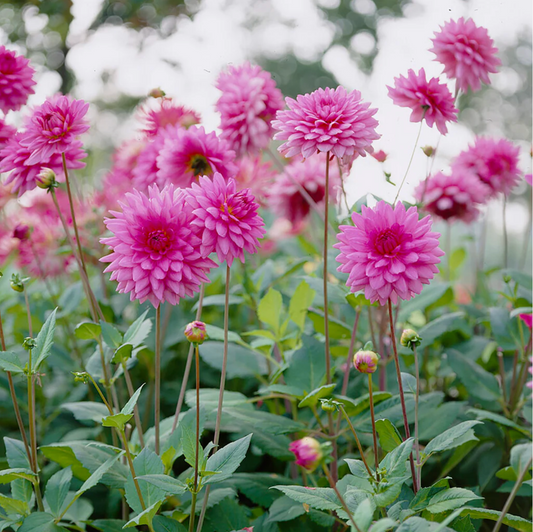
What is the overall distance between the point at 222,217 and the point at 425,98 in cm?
42

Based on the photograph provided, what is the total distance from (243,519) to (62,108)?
2.35 feet

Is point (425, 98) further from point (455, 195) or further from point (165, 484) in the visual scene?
point (165, 484)

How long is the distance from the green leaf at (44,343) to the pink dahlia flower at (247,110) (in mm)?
443

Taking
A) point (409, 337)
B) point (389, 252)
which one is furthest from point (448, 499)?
point (389, 252)

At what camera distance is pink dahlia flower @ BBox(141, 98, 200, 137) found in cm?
112

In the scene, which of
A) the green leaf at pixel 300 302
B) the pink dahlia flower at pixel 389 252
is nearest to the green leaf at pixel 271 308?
the green leaf at pixel 300 302

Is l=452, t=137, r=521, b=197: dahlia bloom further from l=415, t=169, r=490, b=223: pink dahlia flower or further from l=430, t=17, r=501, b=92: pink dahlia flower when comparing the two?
l=430, t=17, r=501, b=92: pink dahlia flower

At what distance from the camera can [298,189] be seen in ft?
4.69

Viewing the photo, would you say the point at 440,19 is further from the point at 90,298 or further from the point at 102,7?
the point at 102,7

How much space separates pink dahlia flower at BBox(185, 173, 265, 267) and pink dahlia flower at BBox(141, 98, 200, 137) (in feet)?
1.54

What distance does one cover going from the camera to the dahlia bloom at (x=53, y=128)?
797mm

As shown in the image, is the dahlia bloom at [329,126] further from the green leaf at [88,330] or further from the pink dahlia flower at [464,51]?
the green leaf at [88,330]

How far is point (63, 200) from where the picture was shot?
5.17 feet

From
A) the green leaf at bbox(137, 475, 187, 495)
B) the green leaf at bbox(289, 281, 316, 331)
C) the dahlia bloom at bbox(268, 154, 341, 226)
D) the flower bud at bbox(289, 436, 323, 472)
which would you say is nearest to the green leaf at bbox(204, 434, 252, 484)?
the green leaf at bbox(137, 475, 187, 495)
